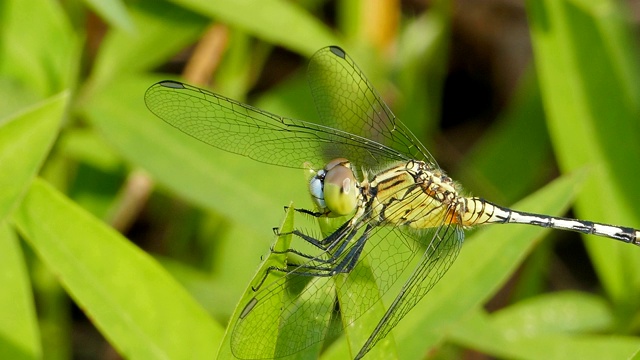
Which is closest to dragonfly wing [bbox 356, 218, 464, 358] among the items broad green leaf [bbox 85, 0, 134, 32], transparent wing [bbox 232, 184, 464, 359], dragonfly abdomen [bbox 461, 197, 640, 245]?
transparent wing [bbox 232, 184, 464, 359]

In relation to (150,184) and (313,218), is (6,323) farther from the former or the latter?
(150,184)

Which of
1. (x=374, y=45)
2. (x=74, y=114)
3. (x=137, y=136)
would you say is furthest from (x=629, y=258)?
(x=74, y=114)

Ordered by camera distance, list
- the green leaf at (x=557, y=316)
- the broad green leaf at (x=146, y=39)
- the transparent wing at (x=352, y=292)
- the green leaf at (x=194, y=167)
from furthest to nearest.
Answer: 1. the broad green leaf at (x=146, y=39)
2. the green leaf at (x=557, y=316)
3. the green leaf at (x=194, y=167)
4. the transparent wing at (x=352, y=292)

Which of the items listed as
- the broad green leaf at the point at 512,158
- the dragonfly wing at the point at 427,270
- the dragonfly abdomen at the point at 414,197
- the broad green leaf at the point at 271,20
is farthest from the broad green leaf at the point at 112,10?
the broad green leaf at the point at 512,158

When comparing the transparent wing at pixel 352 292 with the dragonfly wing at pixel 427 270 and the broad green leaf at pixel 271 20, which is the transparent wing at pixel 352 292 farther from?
the broad green leaf at pixel 271 20

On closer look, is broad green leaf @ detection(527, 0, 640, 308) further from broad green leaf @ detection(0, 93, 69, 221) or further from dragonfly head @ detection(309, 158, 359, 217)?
broad green leaf @ detection(0, 93, 69, 221)

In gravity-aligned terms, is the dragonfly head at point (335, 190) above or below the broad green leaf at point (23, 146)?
below

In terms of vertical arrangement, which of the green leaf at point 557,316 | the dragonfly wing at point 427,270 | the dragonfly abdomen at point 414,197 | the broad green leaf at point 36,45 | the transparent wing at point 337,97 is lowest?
the green leaf at point 557,316
